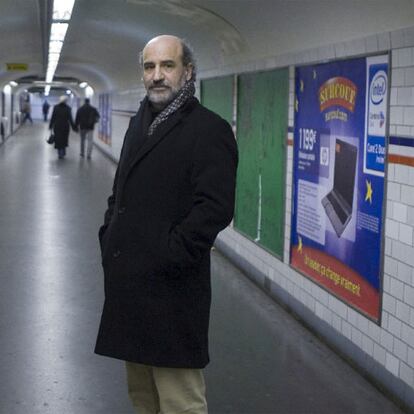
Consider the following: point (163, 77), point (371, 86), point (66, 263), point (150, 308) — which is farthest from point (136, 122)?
point (66, 263)

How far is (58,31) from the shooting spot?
12.0 metres

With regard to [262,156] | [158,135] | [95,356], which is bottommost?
[95,356]

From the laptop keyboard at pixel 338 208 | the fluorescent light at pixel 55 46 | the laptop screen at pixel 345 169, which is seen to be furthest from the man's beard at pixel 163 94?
the fluorescent light at pixel 55 46

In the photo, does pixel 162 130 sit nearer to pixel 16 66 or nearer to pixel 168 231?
pixel 168 231

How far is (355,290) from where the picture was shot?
4.93 metres

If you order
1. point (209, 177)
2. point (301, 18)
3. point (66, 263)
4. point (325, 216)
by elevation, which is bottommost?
point (66, 263)

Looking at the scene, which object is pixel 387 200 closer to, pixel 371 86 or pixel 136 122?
pixel 371 86

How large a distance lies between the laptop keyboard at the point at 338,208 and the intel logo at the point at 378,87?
2.58 ft

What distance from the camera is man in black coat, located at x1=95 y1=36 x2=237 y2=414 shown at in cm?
267

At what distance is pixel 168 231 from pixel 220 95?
6.21 metres

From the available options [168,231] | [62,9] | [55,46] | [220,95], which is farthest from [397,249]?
[55,46]

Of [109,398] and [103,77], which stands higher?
[103,77]

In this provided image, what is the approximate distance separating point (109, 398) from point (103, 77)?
18325mm

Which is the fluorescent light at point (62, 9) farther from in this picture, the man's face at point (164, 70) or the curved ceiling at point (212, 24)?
the man's face at point (164, 70)
